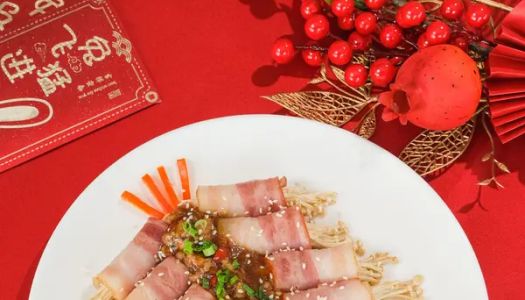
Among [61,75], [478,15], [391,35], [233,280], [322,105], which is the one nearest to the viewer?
[233,280]

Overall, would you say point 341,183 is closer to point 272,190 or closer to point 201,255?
point 272,190

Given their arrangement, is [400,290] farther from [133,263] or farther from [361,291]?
[133,263]

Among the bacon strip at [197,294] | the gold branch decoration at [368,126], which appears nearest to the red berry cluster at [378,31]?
the gold branch decoration at [368,126]

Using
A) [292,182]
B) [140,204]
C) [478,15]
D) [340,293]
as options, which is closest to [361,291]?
[340,293]

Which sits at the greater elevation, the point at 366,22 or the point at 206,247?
the point at 366,22

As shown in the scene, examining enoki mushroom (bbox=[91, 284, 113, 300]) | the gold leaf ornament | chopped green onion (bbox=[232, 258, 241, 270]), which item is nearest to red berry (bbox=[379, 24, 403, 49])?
the gold leaf ornament

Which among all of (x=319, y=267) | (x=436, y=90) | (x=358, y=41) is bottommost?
(x=319, y=267)

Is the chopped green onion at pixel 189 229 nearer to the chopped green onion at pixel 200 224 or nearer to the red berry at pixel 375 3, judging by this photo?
the chopped green onion at pixel 200 224

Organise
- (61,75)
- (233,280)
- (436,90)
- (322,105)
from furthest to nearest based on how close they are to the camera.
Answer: (61,75) < (322,105) < (233,280) < (436,90)
